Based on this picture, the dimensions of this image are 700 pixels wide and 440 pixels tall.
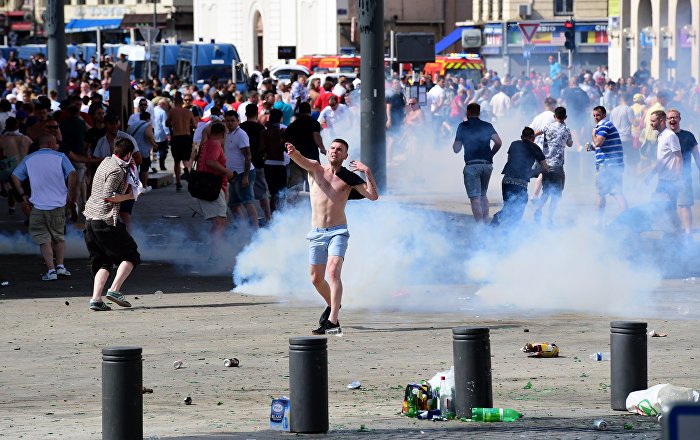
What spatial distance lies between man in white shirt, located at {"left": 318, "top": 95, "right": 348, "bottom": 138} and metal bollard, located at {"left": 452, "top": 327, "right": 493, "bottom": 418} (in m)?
17.5

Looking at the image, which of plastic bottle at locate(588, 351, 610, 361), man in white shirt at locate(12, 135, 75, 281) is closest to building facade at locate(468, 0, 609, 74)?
man in white shirt at locate(12, 135, 75, 281)

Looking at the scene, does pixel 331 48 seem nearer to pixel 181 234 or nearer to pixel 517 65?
pixel 517 65

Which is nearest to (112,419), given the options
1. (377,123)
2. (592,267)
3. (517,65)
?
(592,267)

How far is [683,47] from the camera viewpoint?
42.2m

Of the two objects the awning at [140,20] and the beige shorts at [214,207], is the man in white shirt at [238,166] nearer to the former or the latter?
the beige shorts at [214,207]

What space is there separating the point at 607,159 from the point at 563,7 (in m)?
48.0

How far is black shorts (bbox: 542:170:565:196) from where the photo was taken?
58.7 ft

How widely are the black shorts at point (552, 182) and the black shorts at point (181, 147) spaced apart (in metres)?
8.60

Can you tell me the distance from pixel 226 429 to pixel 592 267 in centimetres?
677

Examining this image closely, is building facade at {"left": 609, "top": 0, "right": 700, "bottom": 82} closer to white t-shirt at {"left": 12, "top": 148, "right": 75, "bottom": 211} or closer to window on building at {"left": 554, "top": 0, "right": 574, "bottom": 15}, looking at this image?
window on building at {"left": 554, "top": 0, "right": 574, "bottom": 15}

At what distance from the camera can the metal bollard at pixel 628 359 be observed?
8055mm

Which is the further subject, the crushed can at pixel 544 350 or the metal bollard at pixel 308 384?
the crushed can at pixel 544 350

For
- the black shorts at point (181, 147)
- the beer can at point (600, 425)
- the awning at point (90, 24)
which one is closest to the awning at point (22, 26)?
the awning at point (90, 24)

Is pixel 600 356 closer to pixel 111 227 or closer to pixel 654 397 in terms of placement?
pixel 654 397
